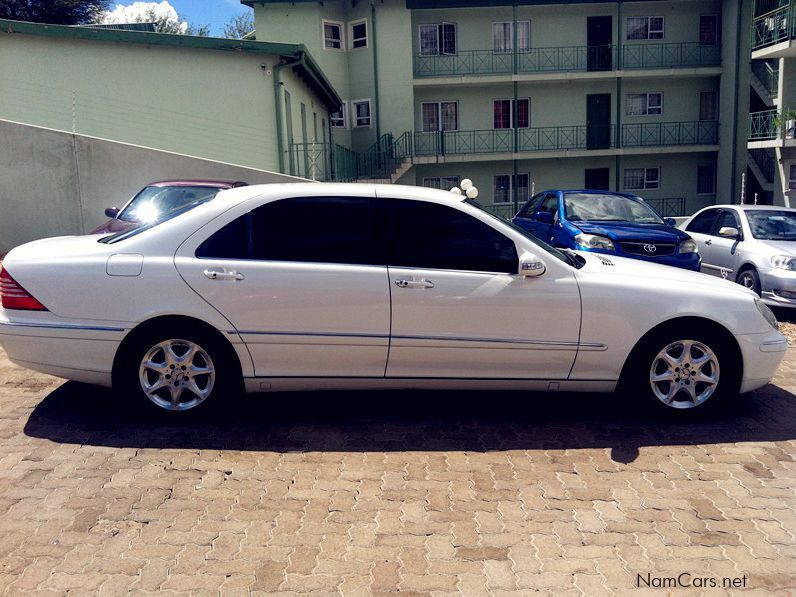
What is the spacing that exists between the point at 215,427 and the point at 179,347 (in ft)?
1.92

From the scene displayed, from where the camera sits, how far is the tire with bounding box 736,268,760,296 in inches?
382

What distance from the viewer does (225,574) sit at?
3.29 meters

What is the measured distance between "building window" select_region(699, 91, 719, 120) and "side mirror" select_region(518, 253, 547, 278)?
96.3 feet

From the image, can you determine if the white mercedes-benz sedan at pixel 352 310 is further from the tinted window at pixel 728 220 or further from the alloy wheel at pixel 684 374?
the tinted window at pixel 728 220

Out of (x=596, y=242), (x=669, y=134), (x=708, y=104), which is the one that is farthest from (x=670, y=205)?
(x=596, y=242)

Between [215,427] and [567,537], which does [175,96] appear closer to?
[215,427]

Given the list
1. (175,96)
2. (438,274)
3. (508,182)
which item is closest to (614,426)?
(438,274)

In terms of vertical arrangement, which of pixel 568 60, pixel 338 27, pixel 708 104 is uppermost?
pixel 338 27

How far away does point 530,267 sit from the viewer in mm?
4980

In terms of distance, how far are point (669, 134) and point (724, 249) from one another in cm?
2203

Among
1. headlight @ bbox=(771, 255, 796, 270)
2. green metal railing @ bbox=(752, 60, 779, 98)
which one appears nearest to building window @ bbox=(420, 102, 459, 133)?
green metal railing @ bbox=(752, 60, 779, 98)

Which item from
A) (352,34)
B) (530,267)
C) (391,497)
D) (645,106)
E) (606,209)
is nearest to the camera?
(391,497)

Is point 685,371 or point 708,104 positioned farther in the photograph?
point 708,104

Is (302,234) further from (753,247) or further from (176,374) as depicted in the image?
(753,247)
